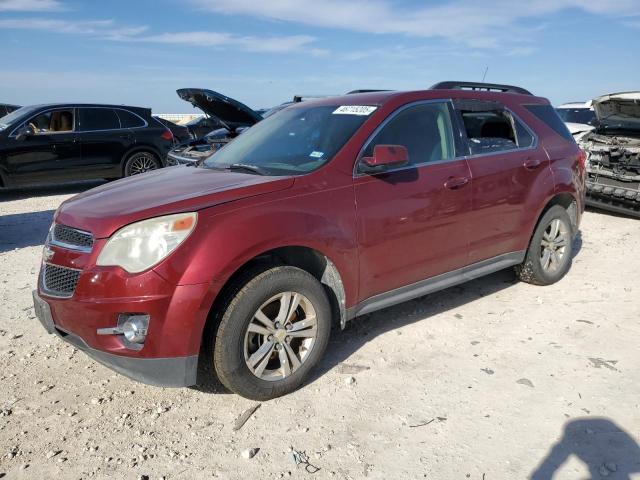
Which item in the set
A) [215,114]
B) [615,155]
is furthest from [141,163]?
[615,155]

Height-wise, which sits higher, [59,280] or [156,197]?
[156,197]

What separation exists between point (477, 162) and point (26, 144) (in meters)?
8.23

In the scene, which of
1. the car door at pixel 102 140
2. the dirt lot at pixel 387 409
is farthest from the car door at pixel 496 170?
the car door at pixel 102 140

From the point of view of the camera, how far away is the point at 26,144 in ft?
29.7

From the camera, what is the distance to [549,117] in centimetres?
481

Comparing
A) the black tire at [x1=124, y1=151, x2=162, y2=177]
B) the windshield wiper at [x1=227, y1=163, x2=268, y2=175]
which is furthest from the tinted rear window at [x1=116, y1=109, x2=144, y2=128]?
the windshield wiper at [x1=227, y1=163, x2=268, y2=175]

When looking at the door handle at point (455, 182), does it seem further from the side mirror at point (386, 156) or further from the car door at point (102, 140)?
the car door at point (102, 140)

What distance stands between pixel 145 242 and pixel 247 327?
2.35 ft

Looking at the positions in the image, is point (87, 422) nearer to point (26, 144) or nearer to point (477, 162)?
point (477, 162)

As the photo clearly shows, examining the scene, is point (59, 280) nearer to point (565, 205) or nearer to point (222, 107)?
point (565, 205)

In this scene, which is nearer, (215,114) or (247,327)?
(247,327)

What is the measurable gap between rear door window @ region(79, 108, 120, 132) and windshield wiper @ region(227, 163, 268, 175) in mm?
7354

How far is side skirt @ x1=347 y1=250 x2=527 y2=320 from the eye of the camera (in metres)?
3.46

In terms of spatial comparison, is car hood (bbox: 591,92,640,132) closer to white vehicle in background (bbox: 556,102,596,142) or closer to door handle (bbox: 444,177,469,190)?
white vehicle in background (bbox: 556,102,596,142)
